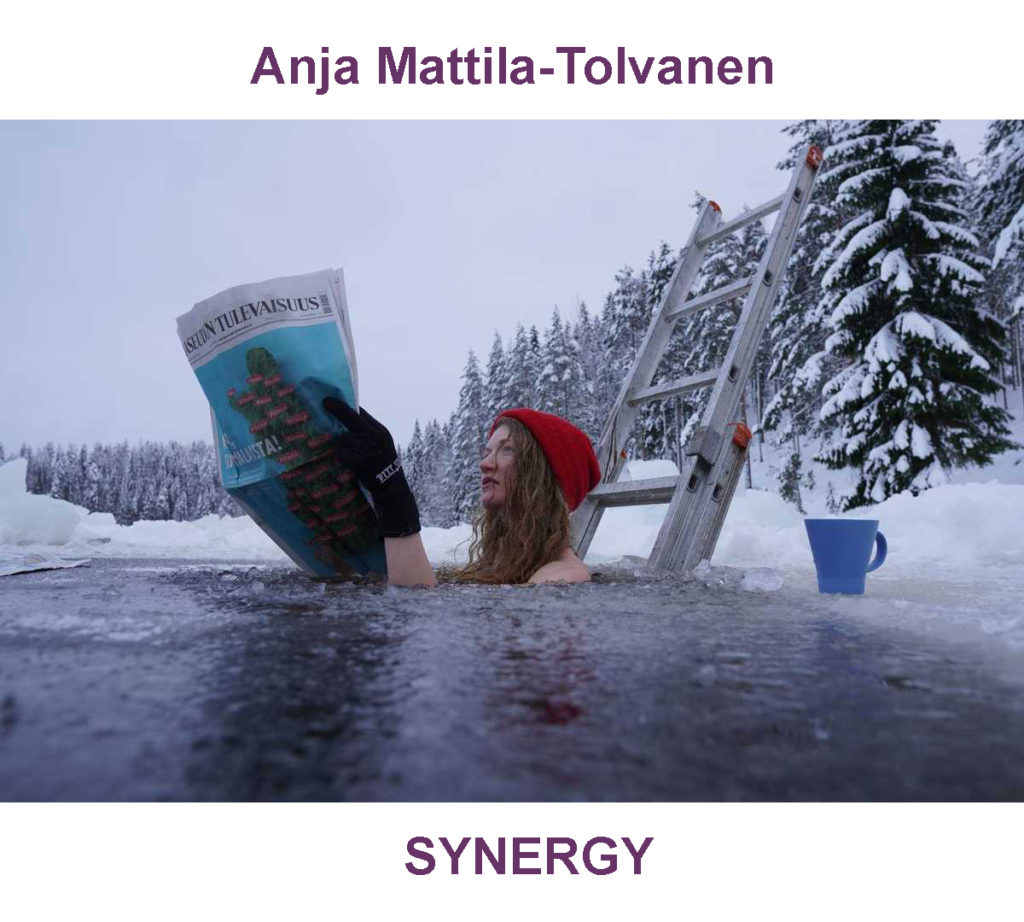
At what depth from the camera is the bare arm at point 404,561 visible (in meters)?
2.16

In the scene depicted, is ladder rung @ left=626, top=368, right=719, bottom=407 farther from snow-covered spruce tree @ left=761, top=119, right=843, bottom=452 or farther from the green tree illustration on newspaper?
snow-covered spruce tree @ left=761, top=119, right=843, bottom=452

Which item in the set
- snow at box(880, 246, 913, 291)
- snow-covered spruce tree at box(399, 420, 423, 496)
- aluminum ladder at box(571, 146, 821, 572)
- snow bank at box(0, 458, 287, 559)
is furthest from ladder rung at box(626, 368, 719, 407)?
snow-covered spruce tree at box(399, 420, 423, 496)

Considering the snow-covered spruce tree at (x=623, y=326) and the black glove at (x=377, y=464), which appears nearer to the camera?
the black glove at (x=377, y=464)

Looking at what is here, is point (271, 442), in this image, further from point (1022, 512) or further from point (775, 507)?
point (775, 507)

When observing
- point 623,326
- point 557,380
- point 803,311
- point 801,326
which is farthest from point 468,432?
point 801,326

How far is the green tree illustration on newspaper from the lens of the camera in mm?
1998

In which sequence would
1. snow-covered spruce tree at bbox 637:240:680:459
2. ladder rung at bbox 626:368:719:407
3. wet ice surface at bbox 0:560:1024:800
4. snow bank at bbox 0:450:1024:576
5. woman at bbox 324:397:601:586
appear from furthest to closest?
snow-covered spruce tree at bbox 637:240:680:459
snow bank at bbox 0:450:1024:576
ladder rung at bbox 626:368:719:407
woman at bbox 324:397:601:586
wet ice surface at bbox 0:560:1024:800

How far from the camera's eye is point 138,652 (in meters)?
1.03

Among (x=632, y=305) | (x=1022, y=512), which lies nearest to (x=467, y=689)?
(x=1022, y=512)

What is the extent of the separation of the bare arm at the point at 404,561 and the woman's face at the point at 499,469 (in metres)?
0.72

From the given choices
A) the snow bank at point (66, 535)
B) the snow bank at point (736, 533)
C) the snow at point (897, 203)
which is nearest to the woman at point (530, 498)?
the snow bank at point (736, 533)

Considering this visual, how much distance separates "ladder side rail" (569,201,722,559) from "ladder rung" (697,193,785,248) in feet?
0.18

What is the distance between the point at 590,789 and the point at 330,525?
1.75 m

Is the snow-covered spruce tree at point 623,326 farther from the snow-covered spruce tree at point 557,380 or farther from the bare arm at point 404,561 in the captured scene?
the bare arm at point 404,561
